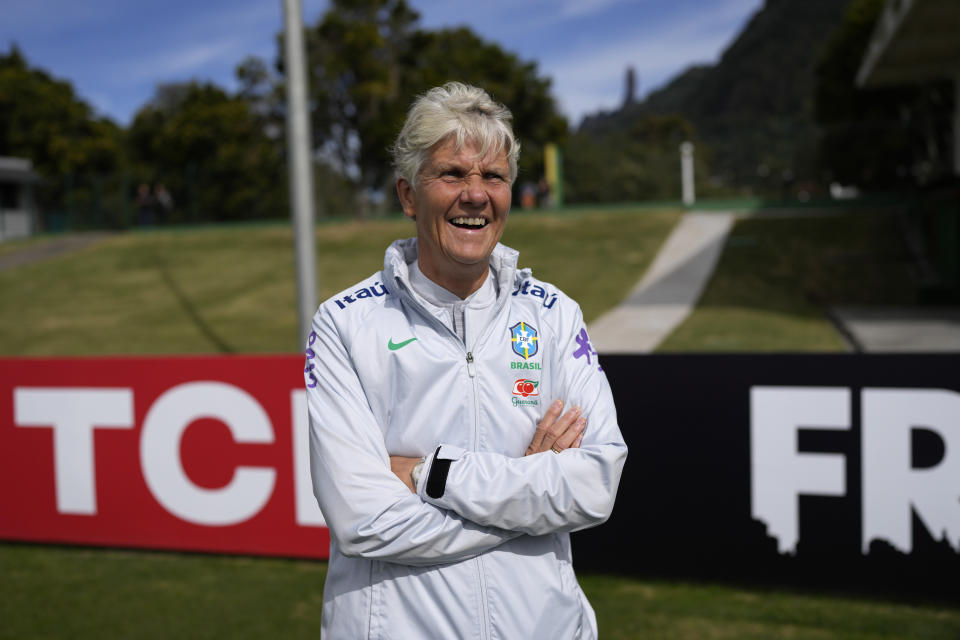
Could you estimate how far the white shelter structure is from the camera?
35281 millimetres

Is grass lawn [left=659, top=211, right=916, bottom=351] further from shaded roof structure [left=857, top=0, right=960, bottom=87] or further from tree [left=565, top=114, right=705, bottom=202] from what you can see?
tree [left=565, top=114, right=705, bottom=202]

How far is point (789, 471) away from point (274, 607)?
311 centimetres

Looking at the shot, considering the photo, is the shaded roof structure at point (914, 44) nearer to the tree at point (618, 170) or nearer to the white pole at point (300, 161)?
the tree at point (618, 170)

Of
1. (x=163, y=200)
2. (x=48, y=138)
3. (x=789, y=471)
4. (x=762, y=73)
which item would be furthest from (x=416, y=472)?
(x=762, y=73)

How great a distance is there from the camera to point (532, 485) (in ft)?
6.31

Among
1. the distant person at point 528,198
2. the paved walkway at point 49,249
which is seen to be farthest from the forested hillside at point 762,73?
the paved walkway at point 49,249

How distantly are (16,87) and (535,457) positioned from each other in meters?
58.2

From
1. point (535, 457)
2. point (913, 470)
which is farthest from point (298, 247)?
point (535, 457)

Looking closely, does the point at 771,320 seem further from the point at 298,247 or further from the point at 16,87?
the point at 16,87

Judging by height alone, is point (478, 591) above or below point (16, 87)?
below

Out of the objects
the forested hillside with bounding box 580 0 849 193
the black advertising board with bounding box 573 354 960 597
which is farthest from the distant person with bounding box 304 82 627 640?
the forested hillside with bounding box 580 0 849 193

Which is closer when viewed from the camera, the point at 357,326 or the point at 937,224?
the point at 357,326

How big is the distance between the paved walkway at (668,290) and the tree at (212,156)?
751 inches

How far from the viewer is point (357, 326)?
2059 millimetres
